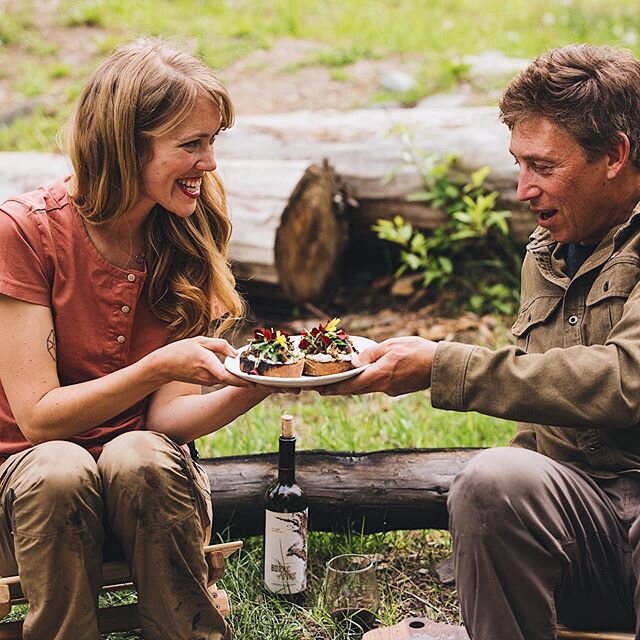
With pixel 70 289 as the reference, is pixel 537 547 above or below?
below

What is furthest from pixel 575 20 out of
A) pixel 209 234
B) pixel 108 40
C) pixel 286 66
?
pixel 209 234

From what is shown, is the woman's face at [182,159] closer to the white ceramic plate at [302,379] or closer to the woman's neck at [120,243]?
the woman's neck at [120,243]

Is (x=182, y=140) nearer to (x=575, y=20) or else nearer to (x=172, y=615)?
(x=172, y=615)

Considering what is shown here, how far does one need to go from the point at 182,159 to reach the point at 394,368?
2.70 feet

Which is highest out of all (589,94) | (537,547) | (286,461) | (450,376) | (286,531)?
(589,94)

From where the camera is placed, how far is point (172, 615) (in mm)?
2742

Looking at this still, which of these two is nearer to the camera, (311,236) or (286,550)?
A: (286,550)

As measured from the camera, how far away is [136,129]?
291 cm

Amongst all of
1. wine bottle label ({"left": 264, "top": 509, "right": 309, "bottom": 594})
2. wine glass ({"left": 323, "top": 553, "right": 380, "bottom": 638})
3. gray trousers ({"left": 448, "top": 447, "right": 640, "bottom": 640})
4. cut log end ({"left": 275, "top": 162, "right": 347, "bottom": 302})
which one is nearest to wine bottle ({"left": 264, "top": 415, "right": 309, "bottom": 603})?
wine bottle label ({"left": 264, "top": 509, "right": 309, "bottom": 594})

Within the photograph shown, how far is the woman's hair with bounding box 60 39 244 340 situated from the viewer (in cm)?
287

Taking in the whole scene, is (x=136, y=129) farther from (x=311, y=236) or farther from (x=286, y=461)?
(x=311, y=236)

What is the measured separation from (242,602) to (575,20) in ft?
23.8

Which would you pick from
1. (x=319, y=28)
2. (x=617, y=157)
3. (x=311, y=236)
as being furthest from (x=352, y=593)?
(x=319, y=28)

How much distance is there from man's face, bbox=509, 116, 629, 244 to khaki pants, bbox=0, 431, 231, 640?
115cm
